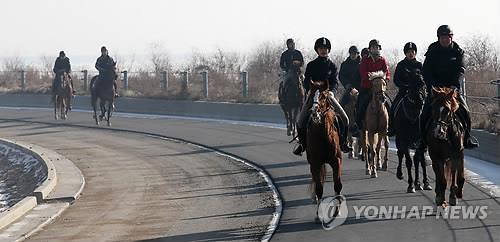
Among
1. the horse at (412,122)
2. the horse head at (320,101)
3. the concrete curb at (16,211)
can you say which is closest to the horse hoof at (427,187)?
the horse at (412,122)

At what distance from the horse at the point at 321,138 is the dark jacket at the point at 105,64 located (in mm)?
19978

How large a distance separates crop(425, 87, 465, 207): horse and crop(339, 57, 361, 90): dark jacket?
7.00 metres

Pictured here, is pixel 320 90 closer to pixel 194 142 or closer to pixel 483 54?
pixel 194 142

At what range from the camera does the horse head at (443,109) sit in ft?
49.8

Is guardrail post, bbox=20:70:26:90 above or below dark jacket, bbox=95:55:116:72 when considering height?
below

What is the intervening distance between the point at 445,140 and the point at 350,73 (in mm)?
7682

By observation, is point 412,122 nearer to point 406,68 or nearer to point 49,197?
point 406,68

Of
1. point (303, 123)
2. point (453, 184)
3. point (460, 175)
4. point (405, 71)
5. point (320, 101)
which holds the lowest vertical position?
point (453, 184)

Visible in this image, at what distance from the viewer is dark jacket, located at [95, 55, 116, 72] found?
34844mm

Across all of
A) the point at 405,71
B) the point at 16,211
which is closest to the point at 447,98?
the point at 405,71

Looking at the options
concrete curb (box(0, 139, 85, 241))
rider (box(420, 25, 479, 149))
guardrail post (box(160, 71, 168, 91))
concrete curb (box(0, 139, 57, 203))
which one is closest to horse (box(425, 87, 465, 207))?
rider (box(420, 25, 479, 149))

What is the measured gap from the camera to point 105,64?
3488cm

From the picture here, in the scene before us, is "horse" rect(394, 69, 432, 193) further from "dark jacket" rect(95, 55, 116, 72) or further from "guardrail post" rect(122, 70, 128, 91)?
"guardrail post" rect(122, 70, 128, 91)

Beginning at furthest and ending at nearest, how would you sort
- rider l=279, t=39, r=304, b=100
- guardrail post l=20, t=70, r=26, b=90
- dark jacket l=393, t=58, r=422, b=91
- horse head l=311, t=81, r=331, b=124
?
guardrail post l=20, t=70, r=26, b=90 < rider l=279, t=39, r=304, b=100 < dark jacket l=393, t=58, r=422, b=91 < horse head l=311, t=81, r=331, b=124
